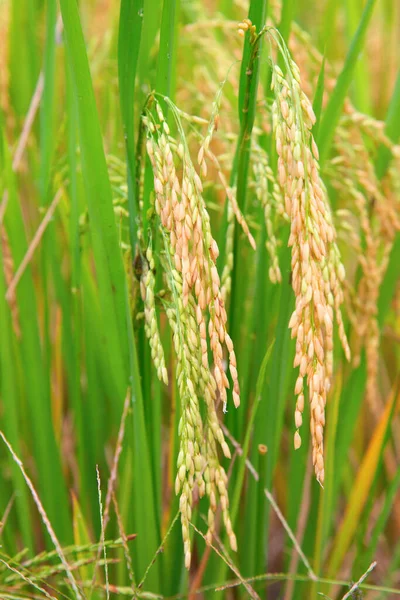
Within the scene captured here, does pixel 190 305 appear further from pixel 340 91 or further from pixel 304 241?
pixel 340 91

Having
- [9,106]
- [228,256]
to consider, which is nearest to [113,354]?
[228,256]

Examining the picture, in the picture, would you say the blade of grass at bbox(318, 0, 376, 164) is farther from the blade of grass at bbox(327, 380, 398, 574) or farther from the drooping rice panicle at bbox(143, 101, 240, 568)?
the blade of grass at bbox(327, 380, 398, 574)

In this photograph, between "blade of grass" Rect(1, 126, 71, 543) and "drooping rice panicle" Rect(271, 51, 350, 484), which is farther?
"blade of grass" Rect(1, 126, 71, 543)

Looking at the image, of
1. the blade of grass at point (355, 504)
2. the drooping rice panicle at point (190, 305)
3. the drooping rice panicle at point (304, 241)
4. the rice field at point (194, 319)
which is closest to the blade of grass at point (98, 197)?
the rice field at point (194, 319)

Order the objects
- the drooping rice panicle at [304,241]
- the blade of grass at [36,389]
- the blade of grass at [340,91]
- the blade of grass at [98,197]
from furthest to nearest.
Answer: the blade of grass at [36,389]
the blade of grass at [340,91]
the blade of grass at [98,197]
the drooping rice panicle at [304,241]

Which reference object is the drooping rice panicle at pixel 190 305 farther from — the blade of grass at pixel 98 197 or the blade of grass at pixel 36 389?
the blade of grass at pixel 36 389

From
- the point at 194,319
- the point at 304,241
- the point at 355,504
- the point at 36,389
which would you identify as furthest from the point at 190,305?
the point at 355,504

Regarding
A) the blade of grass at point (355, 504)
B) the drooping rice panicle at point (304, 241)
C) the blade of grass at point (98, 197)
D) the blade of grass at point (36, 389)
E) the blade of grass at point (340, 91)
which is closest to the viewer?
the drooping rice panicle at point (304, 241)

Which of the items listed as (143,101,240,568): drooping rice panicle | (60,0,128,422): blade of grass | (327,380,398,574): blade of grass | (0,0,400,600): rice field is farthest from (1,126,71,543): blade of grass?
(327,380,398,574): blade of grass
